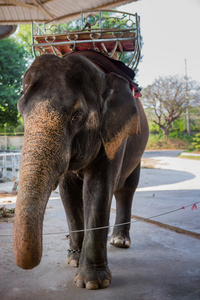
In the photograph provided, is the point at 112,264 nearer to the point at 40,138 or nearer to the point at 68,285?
the point at 68,285

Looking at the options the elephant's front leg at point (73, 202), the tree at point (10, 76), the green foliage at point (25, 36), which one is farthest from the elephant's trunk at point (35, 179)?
the green foliage at point (25, 36)

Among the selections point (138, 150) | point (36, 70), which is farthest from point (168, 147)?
point (36, 70)

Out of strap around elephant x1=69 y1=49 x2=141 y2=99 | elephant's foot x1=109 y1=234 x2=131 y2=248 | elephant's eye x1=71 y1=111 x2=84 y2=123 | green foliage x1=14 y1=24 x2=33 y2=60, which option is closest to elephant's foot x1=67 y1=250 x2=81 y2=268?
elephant's foot x1=109 y1=234 x2=131 y2=248

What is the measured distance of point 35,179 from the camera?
6.33 feet

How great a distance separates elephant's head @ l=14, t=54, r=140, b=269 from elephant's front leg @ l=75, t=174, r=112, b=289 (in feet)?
0.79

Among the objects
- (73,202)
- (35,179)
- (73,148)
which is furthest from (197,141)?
(35,179)

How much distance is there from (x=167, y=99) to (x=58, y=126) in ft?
72.5

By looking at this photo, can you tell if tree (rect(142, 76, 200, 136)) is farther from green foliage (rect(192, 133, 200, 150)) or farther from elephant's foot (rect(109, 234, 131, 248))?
elephant's foot (rect(109, 234, 131, 248))

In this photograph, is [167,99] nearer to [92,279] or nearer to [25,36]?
[25,36]

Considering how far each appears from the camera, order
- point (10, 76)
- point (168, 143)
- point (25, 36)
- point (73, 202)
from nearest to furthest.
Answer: point (73, 202) < point (10, 76) < point (168, 143) < point (25, 36)

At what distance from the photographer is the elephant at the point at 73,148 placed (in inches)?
74.6

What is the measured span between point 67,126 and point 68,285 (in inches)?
51.4

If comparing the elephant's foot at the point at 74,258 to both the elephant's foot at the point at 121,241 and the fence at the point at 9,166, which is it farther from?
the fence at the point at 9,166

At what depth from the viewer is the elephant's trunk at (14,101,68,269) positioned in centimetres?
181
